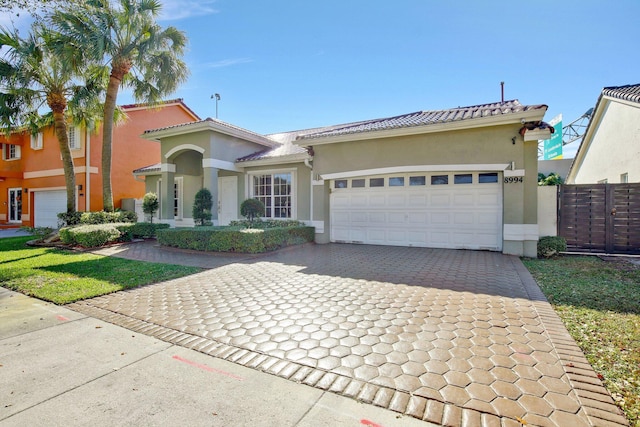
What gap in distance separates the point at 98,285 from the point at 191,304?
259 centimetres

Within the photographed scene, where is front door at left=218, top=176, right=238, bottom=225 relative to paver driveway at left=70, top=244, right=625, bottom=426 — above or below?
above

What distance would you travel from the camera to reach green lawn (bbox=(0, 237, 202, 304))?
585 centimetres

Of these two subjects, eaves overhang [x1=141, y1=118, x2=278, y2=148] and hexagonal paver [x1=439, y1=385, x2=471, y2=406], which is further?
eaves overhang [x1=141, y1=118, x2=278, y2=148]

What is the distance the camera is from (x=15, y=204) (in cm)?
2366

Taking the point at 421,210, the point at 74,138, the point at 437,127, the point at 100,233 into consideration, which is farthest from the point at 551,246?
the point at 74,138

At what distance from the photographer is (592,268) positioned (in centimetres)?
740

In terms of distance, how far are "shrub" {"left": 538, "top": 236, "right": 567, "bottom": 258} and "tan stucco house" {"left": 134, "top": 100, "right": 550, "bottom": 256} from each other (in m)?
0.30

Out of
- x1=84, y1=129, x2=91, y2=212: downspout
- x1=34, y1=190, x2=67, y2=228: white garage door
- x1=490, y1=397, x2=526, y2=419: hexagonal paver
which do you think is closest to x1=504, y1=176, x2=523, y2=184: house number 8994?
x1=490, y1=397, x2=526, y2=419: hexagonal paver

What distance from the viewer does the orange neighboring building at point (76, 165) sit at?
18156 mm

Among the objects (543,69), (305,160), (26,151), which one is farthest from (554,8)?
(26,151)

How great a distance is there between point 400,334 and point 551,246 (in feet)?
25.4

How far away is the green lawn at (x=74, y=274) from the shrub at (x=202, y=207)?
3.78 metres

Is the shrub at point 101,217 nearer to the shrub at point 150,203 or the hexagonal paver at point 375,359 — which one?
the shrub at point 150,203

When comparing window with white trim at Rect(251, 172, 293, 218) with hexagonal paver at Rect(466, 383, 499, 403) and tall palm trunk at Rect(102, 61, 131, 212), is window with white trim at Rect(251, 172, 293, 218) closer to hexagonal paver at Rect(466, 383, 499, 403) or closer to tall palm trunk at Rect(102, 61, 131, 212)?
tall palm trunk at Rect(102, 61, 131, 212)
